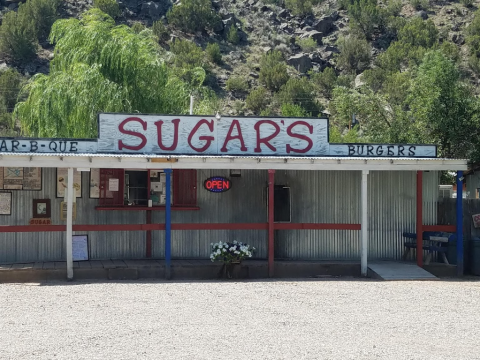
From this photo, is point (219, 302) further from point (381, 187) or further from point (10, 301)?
point (381, 187)

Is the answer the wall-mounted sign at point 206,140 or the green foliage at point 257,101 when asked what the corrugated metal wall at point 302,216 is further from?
the green foliage at point 257,101

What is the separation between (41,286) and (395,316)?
21.7 ft

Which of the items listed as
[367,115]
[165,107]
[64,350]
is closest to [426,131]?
[367,115]

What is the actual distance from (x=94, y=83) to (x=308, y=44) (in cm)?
4356

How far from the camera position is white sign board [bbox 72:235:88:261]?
15.8 meters

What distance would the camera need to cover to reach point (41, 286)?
13.5 m

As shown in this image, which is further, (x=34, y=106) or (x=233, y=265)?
(x=34, y=106)

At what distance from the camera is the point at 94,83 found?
2362 centimetres

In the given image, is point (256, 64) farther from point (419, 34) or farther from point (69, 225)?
point (69, 225)

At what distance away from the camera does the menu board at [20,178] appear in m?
15.7

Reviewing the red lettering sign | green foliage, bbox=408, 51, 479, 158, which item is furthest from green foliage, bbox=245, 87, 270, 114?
the red lettering sign

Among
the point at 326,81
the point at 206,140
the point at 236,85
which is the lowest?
the point at 206,140

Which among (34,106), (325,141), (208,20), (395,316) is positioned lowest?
(395,316)

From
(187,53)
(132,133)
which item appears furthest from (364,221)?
(187,53)
